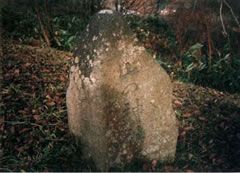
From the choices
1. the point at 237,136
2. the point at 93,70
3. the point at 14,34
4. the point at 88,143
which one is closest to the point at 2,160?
the point at 88,143

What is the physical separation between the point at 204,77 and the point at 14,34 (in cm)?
274

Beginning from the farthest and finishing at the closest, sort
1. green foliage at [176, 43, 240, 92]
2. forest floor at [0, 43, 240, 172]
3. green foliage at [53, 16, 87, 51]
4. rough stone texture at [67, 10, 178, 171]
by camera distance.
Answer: green foliage at [53, 16, 87, 51] → green foliage at [176, 43, 240, 92] → forest floor at [0, 43, 240, 172] → rough stone texture at [67, 10, 178, 171]

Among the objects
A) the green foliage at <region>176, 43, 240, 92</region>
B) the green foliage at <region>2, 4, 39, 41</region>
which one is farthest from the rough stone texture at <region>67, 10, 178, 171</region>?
the green foliage at <region>2, 4, 39, 41</region>

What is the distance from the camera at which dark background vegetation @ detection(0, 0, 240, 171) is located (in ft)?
8.36

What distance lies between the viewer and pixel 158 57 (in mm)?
5160

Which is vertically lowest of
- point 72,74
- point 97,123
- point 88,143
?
point 88,143

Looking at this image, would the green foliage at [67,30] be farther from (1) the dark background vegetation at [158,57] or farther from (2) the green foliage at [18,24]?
(2) the green foliage at [18,24]

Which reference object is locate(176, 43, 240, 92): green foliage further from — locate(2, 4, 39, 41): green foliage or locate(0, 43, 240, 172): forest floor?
locate(2, 4, 39, 41): green foliage

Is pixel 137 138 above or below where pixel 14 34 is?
below

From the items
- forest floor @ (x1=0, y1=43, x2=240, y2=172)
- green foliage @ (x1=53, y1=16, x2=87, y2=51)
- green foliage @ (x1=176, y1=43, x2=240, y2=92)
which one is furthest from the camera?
green foliage @ (x1=53, y1=16, x2=87, y2=51)

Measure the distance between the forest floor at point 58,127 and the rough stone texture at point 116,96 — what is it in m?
0.16

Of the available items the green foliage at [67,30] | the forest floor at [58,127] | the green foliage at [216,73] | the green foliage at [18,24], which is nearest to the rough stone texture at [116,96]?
the forest floor at [58,127]

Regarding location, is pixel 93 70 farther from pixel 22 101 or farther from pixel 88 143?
pixel 22 101

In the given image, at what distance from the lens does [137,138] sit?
89.7 inches
